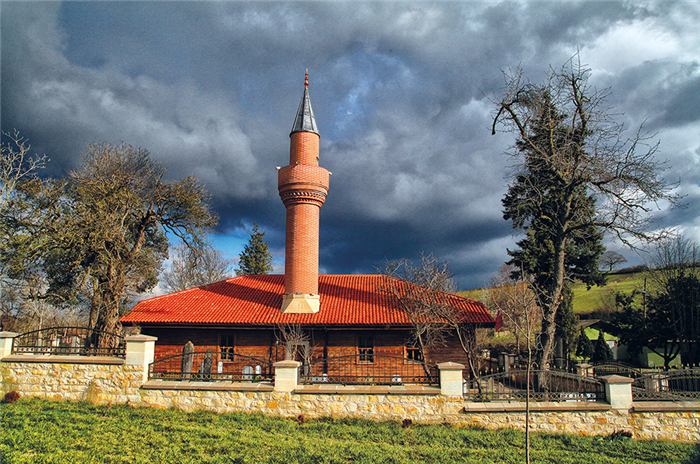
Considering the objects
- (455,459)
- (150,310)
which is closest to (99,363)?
(150,310)

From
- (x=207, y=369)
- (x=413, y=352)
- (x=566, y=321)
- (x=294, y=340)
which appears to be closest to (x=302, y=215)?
(x=294, y=340)

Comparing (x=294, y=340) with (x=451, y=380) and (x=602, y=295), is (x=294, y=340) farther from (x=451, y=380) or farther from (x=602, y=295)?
(x=602, y=295)

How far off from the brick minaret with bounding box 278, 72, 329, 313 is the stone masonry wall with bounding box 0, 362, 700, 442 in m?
6.59

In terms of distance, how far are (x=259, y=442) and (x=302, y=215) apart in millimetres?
10241

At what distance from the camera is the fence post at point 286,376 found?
33.8 ft

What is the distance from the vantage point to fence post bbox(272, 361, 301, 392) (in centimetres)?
1031

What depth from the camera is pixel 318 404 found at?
10188mm

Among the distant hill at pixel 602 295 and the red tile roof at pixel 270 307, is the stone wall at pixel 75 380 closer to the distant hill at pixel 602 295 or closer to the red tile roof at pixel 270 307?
the red tile roof at pixel 270 307

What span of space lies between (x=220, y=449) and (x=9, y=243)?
670 inches

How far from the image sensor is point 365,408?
10.1 m

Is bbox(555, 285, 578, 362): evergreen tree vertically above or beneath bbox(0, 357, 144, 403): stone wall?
above

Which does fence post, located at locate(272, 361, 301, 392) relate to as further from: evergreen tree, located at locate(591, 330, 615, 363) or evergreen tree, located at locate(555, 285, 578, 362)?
evergreen tree, located at locate(591, 330, 615, 363)

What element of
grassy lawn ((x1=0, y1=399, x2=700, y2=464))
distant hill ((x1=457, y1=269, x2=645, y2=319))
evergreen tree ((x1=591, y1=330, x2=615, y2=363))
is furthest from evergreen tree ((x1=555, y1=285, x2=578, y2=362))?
distant hill ((x1=457, y1=269, x2=645, y2=319))

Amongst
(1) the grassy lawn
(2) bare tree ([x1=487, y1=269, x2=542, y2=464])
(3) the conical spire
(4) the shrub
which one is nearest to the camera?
(2) bare tree ([x1=487, y1=269, x2=542, y2=464])
